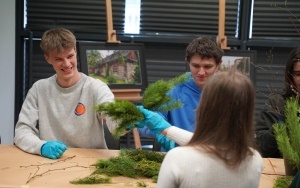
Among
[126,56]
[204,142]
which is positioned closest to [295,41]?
[126,56]

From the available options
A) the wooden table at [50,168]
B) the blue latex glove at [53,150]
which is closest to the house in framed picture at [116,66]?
the wooden table at [50,168]

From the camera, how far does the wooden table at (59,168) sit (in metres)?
1.81

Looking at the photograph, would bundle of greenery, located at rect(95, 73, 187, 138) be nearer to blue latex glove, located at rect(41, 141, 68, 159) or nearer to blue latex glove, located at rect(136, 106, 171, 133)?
blue latex glove, located at rect(136, 106, 171, 133)

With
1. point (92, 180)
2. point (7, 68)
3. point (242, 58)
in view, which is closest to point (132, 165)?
point (92, 180)

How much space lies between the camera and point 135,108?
6.76ft

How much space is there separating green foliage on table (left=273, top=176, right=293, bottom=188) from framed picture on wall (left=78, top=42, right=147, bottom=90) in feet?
7.27

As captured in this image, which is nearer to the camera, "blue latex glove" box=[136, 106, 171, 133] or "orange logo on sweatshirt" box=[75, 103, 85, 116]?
"blue latex glove" box=[136, 106, 171, 133]

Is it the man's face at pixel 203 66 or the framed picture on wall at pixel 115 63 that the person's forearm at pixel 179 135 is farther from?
the framed picture on wall at pixel 115 63

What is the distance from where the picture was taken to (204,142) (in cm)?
127

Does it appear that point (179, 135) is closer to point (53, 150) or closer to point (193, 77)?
point (53, 150)

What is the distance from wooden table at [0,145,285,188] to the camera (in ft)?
5.93

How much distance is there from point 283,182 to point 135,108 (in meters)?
0.75

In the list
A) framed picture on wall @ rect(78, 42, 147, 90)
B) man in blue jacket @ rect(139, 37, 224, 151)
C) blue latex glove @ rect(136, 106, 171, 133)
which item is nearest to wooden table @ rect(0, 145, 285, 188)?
blue latex glove @ rect(136, 106, 171, 133)

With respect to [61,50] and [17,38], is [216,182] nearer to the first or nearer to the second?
[61,50]
